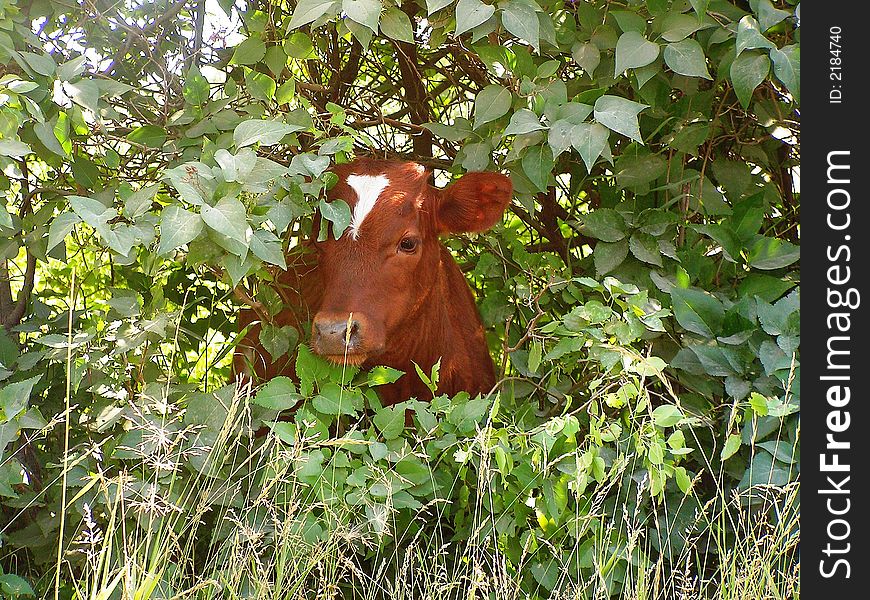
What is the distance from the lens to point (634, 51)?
321 cm

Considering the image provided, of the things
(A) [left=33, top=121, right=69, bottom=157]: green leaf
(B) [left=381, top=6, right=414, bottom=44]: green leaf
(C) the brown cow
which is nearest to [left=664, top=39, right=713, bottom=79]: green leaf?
→ (B) [left=381, top=6, right=414, bottom=44]: green leaf

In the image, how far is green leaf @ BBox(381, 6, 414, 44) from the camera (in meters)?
3.29

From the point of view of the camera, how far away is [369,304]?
3.68m

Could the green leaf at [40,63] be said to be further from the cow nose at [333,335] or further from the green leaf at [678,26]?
the green leaf at [678,26]

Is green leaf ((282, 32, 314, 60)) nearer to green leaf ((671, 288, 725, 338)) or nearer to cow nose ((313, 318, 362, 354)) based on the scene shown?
cow nose ((313, 318, 362, 354))

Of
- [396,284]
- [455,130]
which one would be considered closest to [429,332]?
[396,284]

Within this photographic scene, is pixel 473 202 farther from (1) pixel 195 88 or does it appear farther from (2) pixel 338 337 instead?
(1) pixel 195 88

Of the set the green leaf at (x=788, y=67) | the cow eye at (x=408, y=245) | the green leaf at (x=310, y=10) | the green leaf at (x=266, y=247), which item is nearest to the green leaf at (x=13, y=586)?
the green leaf at (x=266, y=247)

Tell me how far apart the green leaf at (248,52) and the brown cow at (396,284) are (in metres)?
0.60

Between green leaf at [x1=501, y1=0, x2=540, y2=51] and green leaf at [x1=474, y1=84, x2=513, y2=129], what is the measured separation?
0.34m

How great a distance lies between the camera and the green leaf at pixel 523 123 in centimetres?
319
